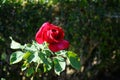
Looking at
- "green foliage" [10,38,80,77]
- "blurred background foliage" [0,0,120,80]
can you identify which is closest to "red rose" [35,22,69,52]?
"green foliage" [10,38,80,77]

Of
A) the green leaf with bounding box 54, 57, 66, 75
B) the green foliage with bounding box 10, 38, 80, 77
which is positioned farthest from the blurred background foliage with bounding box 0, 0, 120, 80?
the green leaf with bounding box 54, 57, 66, 75

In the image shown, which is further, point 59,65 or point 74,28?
point 74,28

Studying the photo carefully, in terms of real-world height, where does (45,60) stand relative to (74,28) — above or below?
above

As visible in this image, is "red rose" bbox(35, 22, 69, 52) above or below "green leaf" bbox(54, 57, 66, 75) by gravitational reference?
above

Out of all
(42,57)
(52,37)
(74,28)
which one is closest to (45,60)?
(42,57)

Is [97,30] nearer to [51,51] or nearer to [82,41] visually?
[82,41]

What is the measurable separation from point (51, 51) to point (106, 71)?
240 cm

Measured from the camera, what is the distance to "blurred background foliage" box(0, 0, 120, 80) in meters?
3.69

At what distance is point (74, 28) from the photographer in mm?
3928

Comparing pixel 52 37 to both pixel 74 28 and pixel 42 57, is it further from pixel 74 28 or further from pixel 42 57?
pixel 74 28

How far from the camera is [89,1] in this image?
13.6 ft

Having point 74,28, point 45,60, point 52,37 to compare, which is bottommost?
point 74,28

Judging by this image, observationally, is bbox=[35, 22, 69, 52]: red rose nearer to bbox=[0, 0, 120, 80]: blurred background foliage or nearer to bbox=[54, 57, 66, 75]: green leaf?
bbox=[54, 57, 66, 75]: green leaf

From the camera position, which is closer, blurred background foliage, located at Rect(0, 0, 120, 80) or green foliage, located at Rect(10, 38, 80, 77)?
green foliage, located at Rect(10, 38, 80, 77)
